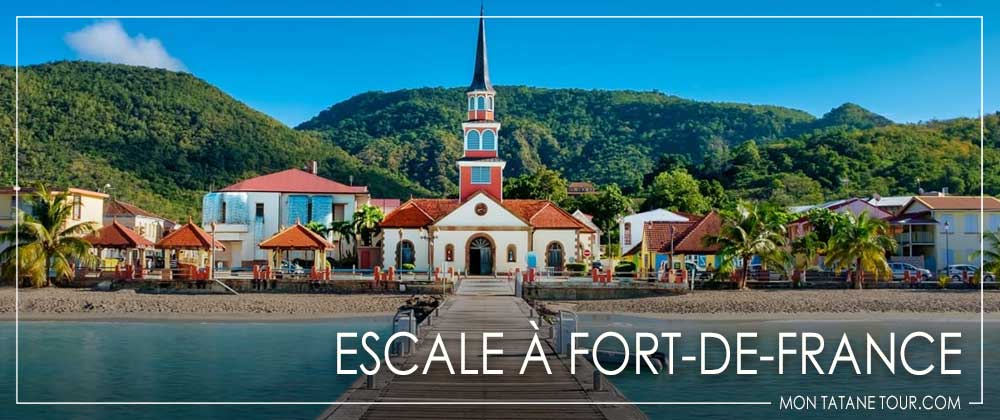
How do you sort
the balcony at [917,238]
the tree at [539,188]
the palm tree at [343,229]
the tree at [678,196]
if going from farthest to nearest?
the tree at [678,196]
the tree at [539,188]
the palm tree at [343,229]
the balcony at [917,238]

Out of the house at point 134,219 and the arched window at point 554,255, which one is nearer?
the arched window at point 554,255

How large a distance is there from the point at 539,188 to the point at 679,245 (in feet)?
136

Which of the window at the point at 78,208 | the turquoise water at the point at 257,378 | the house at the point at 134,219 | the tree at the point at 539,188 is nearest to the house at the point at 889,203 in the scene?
the tree at the point at 539,188

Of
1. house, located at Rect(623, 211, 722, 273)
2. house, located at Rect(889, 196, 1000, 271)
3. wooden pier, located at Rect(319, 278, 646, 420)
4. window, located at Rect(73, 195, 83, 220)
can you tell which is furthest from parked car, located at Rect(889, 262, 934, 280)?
window, located at Rect(73, 195, 83, 220)

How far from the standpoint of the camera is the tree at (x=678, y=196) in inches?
3698

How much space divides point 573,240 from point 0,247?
1142 inches

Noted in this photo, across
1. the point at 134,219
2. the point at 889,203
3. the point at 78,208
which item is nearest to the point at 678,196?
the point at 889,203

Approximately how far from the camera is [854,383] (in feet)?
72.3

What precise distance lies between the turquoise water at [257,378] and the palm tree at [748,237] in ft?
36.6

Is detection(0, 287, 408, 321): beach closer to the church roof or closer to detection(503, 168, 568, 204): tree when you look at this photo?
the church roof

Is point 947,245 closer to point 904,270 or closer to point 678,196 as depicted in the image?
point 904,270

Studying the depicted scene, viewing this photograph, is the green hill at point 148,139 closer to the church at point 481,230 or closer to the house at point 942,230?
the church at point 481,230

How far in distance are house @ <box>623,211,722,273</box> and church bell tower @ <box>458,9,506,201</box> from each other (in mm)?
9057

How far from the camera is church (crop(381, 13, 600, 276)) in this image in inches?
2019
